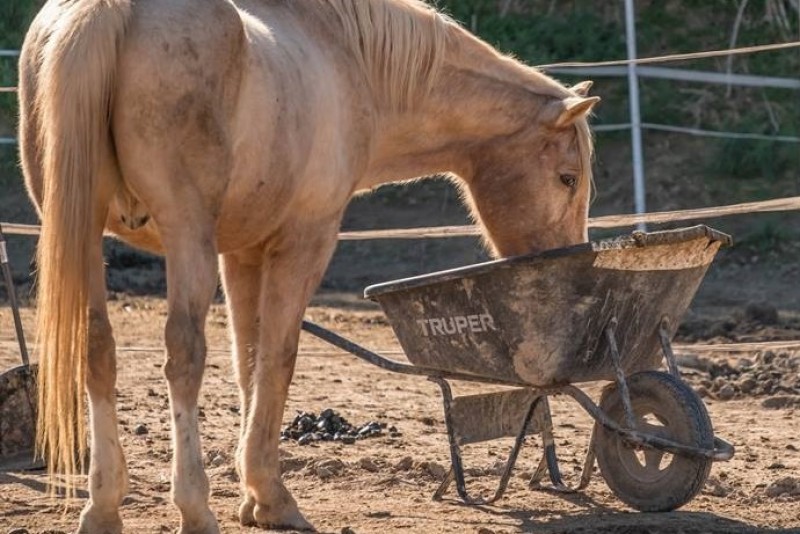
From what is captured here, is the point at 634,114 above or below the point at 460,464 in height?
above

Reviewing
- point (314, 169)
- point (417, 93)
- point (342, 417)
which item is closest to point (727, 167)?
point (342, 417)

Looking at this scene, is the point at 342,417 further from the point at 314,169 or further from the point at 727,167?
the point at 727,167

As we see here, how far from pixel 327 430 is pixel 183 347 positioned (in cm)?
244

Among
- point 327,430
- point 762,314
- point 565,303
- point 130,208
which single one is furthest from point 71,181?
point 762,314

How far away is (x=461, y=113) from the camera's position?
236 inches

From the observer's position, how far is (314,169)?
202 inches

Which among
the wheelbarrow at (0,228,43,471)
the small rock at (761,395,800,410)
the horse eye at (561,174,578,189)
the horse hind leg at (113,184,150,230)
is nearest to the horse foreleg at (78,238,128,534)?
the horse hind leg at (113,184,150,230)

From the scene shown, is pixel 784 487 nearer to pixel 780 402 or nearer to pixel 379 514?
pixel 379 514

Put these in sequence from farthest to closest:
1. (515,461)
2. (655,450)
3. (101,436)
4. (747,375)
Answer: (747,375), (515,461), (655,450), (101,436)

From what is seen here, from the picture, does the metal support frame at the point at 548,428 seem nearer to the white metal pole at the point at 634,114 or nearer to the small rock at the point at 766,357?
the small rock at the point at 766,357

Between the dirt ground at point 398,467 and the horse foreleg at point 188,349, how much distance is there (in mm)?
485

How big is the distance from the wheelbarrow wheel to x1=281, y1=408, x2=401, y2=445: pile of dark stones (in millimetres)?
1658

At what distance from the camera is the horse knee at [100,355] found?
473 centimetres

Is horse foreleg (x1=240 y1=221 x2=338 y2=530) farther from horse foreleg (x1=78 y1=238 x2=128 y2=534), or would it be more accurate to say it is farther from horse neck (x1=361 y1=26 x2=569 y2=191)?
horse neck (x1=361 y1=26 x2=569 y2=191)
